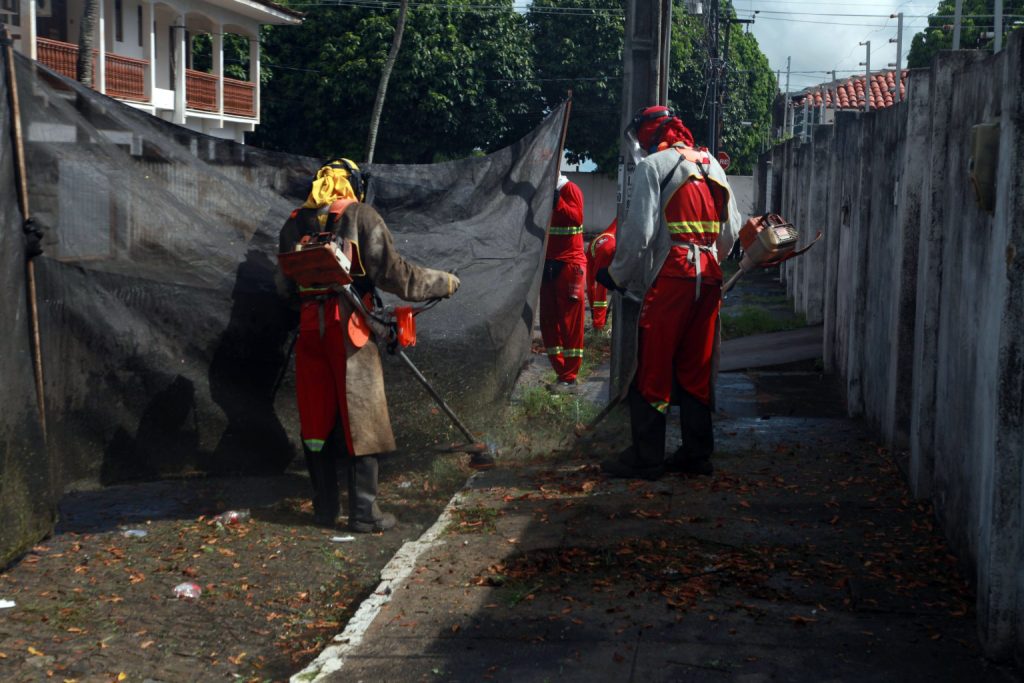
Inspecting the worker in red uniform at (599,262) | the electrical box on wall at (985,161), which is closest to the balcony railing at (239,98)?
the worker in red uniform at (599,262)

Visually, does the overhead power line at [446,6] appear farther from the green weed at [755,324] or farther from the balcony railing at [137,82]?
the green weed at [755,324]

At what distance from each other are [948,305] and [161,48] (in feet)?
107

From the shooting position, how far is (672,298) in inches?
258

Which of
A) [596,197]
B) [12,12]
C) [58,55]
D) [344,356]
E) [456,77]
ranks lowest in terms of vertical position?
[344,356]

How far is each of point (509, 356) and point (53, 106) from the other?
10.5 feet

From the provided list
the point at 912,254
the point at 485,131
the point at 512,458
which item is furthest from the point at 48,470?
the point at 485,131

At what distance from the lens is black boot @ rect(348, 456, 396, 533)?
6191 mm

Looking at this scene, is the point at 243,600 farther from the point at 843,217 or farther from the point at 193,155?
the point at 843,217

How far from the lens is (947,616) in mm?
4512

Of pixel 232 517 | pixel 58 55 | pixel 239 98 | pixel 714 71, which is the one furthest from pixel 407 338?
pixel 239 98

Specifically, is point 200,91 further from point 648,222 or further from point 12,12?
point 648,222

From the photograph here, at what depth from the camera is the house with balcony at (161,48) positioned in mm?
27484

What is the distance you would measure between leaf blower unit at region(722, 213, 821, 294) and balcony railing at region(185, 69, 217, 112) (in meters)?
29.3

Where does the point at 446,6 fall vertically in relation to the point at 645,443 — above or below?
above
